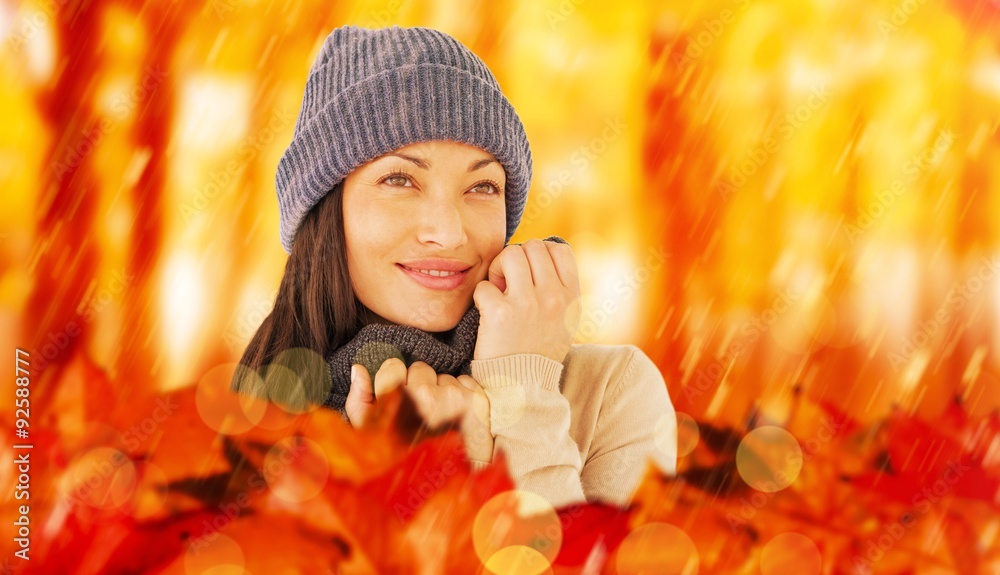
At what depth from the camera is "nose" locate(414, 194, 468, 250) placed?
4.12 ft

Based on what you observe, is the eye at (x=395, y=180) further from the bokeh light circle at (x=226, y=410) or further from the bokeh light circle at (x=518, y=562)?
the bokeh light circle at (x=518, y=562)

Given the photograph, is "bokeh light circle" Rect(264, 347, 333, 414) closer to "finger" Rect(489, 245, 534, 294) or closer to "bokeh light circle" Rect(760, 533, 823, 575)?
"finger" Rect(489, 245, 534, 294)

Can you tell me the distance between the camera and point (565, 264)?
4.27ft

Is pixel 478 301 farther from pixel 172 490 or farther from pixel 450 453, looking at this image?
pixel 172 490

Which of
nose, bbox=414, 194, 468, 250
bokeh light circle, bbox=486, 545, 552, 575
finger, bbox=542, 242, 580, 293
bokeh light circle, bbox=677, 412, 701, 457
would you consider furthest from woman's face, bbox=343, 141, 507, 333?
bokeh light circle, bbox=486, 545, 552, 575

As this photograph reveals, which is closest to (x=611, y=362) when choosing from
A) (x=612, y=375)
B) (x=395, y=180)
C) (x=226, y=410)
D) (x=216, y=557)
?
(x=612, y=375)

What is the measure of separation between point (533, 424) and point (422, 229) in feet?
1.22

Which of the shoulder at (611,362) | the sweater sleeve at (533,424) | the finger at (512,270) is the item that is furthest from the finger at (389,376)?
the shoulder at (611,362)

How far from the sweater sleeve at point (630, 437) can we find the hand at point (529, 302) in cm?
16

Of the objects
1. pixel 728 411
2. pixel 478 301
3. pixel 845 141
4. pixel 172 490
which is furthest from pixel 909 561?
pixel 845 141

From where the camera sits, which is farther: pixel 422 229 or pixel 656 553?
pixel 422 229

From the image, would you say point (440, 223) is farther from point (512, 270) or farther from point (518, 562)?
point (518, 562)

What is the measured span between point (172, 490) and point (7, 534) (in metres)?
0.38

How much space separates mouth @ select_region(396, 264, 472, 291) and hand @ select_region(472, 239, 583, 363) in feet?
0.19
